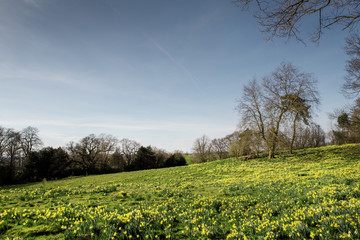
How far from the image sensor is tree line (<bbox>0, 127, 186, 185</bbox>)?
36.0 metres

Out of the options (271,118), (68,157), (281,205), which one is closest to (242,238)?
(281,205)

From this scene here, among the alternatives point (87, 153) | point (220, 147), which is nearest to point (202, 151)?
point (220, 147)

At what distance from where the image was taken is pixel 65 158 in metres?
41.3

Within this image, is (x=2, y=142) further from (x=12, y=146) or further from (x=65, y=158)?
(x=65, y=158)

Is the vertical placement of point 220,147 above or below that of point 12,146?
below

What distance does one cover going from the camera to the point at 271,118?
23.7m

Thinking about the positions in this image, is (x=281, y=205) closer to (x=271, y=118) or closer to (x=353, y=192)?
(x=353, y=192)

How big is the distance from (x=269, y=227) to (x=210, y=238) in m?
1.56

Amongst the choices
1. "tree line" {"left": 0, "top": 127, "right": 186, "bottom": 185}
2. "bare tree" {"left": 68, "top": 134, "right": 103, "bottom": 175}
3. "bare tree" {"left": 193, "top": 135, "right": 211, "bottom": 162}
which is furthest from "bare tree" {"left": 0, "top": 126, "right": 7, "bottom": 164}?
"bare tree" {"left": 193, "top": 135, "right": 211, "bottom": 162}

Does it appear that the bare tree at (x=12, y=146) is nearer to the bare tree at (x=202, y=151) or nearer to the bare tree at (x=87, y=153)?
the bare tree at (x=87, y=153)

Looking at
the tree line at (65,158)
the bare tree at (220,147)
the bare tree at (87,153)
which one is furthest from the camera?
the bare tree at (220,147)

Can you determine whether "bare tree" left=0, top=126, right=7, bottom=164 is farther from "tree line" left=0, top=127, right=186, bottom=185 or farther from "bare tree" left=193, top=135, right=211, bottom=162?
"bare tree" left=193, top=135, right=211, bottom=162

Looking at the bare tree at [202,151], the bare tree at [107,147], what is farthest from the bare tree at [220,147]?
the bare tree at [107,147]

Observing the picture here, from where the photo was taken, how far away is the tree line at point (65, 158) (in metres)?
36.0
